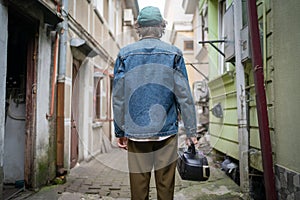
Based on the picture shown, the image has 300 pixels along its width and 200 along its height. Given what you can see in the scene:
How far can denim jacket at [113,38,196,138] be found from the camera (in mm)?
1731

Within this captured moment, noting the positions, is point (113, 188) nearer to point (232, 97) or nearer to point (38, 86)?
point (38, 86)

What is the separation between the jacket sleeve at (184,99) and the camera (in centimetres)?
176

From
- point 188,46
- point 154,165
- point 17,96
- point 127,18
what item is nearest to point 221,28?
point 17,96

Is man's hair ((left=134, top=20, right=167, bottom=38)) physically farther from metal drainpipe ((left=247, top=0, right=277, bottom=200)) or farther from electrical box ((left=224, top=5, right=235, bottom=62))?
electrical box ((left=224, top=5, right=235, bottom=62))

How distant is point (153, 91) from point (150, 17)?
0.49 meters

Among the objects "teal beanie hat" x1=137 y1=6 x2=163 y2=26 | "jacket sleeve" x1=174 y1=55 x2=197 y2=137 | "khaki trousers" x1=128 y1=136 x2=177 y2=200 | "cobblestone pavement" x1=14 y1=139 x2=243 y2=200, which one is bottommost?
"cobblestone pavement" x1=14 y1=139 x2=243 y2=200

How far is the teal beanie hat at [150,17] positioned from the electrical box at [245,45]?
1.26 metres

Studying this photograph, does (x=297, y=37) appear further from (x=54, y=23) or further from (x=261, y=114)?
(x=54, y=23)

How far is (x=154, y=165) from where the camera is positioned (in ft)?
5.93

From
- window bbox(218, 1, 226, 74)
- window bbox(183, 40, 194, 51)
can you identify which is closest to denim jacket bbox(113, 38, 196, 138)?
window bbox(218, 1, 226, 74)

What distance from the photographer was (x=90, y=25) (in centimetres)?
571

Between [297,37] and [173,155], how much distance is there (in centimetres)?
120

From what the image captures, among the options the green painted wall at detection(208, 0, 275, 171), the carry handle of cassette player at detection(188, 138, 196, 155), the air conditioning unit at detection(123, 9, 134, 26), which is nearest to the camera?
the carry handle of cassette player at detection(188, 138, 196, 155)

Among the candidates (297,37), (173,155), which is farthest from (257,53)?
(173,155)
